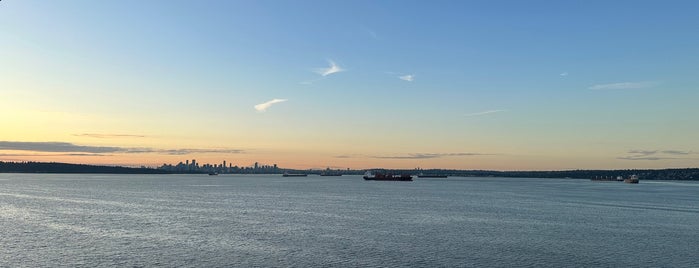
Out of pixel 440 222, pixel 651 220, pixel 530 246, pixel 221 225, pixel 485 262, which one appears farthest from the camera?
pixel 651 220

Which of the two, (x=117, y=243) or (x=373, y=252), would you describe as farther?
(x=117, y=243)

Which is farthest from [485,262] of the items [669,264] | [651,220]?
[651,220]

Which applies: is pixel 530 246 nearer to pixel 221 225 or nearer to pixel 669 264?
pixel 669 264

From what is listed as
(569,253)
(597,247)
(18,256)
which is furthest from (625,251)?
(18,256)

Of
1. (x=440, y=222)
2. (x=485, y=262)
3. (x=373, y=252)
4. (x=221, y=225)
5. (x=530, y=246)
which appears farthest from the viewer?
(x=440, y=222)

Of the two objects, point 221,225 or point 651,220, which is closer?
point 221,225

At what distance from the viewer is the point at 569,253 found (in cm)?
4838

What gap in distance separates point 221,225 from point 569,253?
4161 cm

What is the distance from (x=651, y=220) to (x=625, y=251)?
36.5 metres

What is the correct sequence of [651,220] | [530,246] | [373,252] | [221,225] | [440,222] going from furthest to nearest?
[651,220] → [440,222] → [221,225] → [530,246] → [373,252]

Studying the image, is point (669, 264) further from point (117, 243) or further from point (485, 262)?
point (117, 243)

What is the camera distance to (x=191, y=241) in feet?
179

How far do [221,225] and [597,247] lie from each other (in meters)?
43.7

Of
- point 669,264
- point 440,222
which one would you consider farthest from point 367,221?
point 669,264
